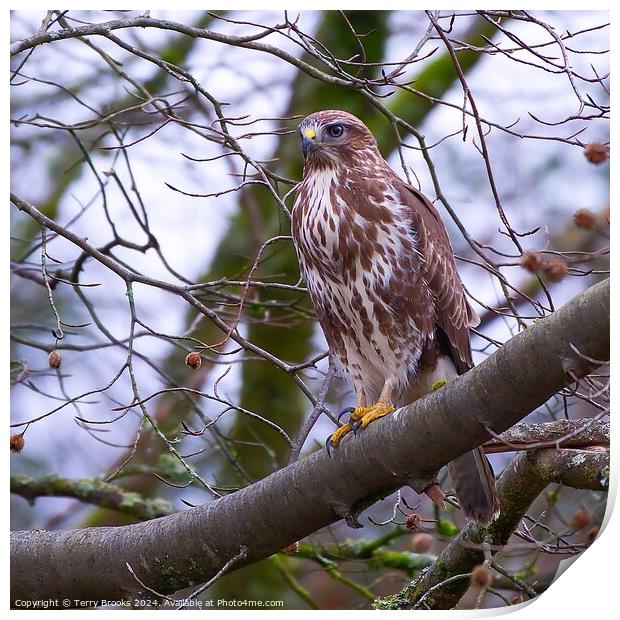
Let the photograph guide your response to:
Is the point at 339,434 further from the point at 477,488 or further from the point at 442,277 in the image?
the point at 442,277

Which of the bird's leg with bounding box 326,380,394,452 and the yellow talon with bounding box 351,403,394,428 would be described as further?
the yellow talon with bounding box 351,403,394,428

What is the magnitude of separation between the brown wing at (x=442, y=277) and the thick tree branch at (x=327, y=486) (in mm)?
517

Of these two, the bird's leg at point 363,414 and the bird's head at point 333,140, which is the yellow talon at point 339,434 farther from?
the bird's head at point 333,140

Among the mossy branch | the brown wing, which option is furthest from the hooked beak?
the mossy branch

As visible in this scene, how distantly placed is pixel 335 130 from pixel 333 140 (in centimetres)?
4

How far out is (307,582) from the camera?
3945mm

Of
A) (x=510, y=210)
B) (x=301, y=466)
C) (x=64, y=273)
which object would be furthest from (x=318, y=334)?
(x=301, y=466)

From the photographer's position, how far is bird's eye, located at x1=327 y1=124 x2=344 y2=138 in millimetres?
Answer: 2959

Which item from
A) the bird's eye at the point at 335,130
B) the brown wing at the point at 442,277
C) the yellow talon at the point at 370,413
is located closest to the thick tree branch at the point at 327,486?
the yellow talon at the point at 370,413

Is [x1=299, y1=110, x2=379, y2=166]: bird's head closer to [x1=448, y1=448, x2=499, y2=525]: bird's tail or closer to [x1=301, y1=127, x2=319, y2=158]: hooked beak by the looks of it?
[x1=301, y1=127, x2=319, y2=158]: hooked beak

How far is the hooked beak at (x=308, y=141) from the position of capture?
2.90 m

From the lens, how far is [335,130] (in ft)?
9.73

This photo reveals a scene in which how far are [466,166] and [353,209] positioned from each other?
1.73m
